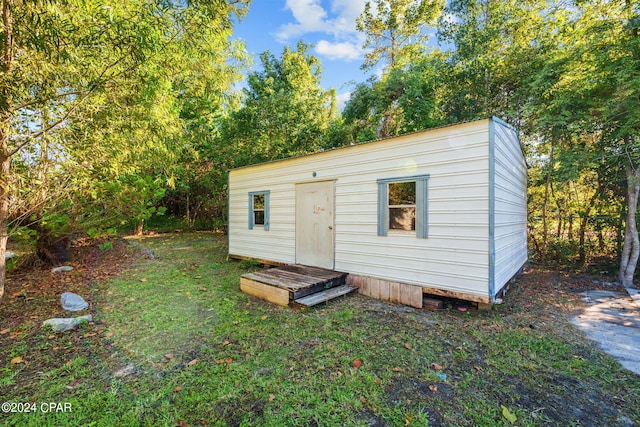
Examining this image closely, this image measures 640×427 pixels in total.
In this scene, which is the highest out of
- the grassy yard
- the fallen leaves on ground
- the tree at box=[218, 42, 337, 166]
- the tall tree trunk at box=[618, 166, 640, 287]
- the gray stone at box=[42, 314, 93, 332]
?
the tree at box=[218, 42, 337, 166]

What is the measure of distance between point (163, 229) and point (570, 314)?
1599 centimetres

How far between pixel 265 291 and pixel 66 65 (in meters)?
3.94

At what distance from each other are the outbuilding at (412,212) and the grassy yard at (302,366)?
0.59m

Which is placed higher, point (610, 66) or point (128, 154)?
point (610, 66)

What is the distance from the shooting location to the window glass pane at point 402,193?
15.1ft

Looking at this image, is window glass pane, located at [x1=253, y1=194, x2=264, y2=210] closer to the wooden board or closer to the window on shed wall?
the window on shed wall

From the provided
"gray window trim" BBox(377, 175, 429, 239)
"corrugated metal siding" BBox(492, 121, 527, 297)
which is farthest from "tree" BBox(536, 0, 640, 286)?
"gray window trim" BBox(377, 175, 429, 239)

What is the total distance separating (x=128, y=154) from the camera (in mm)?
4660

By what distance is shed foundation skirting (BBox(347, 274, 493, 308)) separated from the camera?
406 cm

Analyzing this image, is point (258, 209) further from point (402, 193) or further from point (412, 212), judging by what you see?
point (412, 212)

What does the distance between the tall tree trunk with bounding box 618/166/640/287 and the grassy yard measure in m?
2.54

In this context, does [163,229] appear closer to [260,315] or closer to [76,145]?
[76,145]

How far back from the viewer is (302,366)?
9.04 feet

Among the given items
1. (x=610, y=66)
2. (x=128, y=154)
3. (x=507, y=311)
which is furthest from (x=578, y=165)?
(x=128, y=154)
